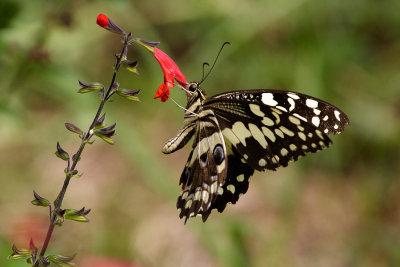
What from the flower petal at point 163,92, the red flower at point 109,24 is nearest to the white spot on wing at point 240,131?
the flower petal at point 163,92

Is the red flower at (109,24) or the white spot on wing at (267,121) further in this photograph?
the white spot on wing at (267,121)

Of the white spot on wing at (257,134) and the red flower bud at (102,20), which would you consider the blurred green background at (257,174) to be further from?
the red flower bud at (102,20)

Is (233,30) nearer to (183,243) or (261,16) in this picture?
(261,16)

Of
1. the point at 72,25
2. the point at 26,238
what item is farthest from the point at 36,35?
the point at 26,238

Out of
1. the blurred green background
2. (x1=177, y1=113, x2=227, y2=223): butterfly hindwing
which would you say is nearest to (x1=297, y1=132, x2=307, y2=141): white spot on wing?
(x1=177, y1=113, x2=227, y2=223): butterfly hindwing

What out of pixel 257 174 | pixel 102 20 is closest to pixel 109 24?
pixel 102 20
